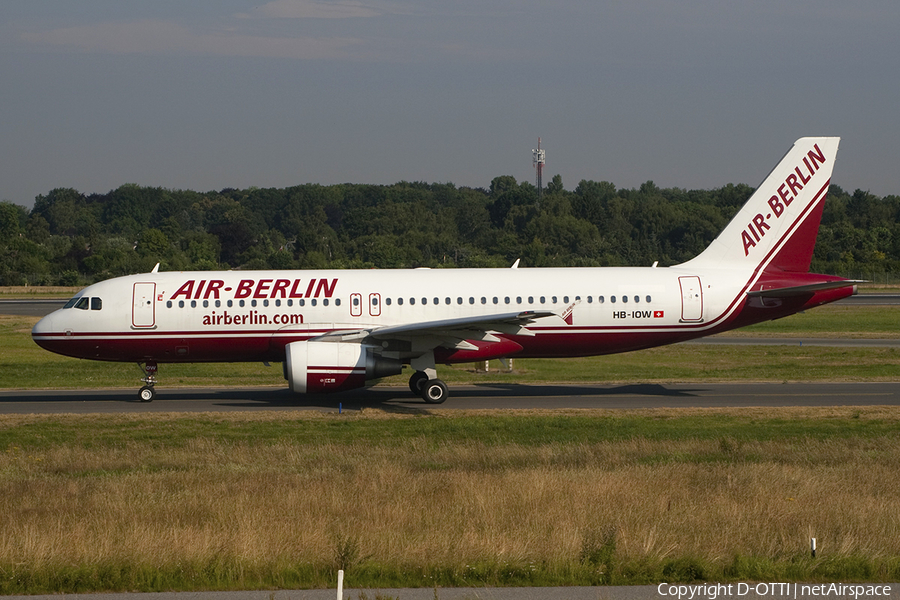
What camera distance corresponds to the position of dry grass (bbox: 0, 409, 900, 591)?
11.1 m

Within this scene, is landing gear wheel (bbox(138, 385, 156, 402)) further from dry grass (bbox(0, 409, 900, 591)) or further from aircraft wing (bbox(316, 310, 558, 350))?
dry grass (bbox(0, 409, 900, 591))

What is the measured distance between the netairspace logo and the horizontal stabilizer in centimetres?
1914

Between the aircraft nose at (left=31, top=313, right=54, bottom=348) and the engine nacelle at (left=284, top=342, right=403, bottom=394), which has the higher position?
the aircraft nose at (left=31, top=313, right=54, bottom=348)

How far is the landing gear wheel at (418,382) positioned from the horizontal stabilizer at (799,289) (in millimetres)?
10245

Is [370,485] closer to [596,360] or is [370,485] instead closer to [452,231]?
[596,360]

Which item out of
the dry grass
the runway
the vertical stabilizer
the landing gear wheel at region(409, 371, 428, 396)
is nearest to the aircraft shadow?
the runway

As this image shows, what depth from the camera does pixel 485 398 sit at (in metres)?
28.8

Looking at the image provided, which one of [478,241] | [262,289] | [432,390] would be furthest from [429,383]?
[478,241]

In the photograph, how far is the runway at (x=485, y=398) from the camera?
26.9 meters

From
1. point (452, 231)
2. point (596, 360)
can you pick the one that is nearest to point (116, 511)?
point (596, 360)

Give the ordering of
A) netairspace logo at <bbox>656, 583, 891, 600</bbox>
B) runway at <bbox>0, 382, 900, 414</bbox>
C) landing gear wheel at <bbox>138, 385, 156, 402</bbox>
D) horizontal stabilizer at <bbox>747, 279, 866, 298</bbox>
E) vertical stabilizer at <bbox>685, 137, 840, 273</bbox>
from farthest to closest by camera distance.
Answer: vertical stabilizer at <bbox>685, 137, 840, 273</bbox>
landing gear wheel at <bbox>138, 385, 156, 402</bbox>
horizontal stabilizer at <bbox>747, 279, 866, 298</bbox>
runway at <bbox>0, 382, 900, 414</bbox>
netairspace logo at <bbox>656, 583, 891, 600</bbox>

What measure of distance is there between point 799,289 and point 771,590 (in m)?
19.7

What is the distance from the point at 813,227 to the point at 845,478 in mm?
15291

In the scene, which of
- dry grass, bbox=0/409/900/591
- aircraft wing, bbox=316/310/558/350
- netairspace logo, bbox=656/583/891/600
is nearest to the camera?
netairspace logo, bbox=656/583/891/600
